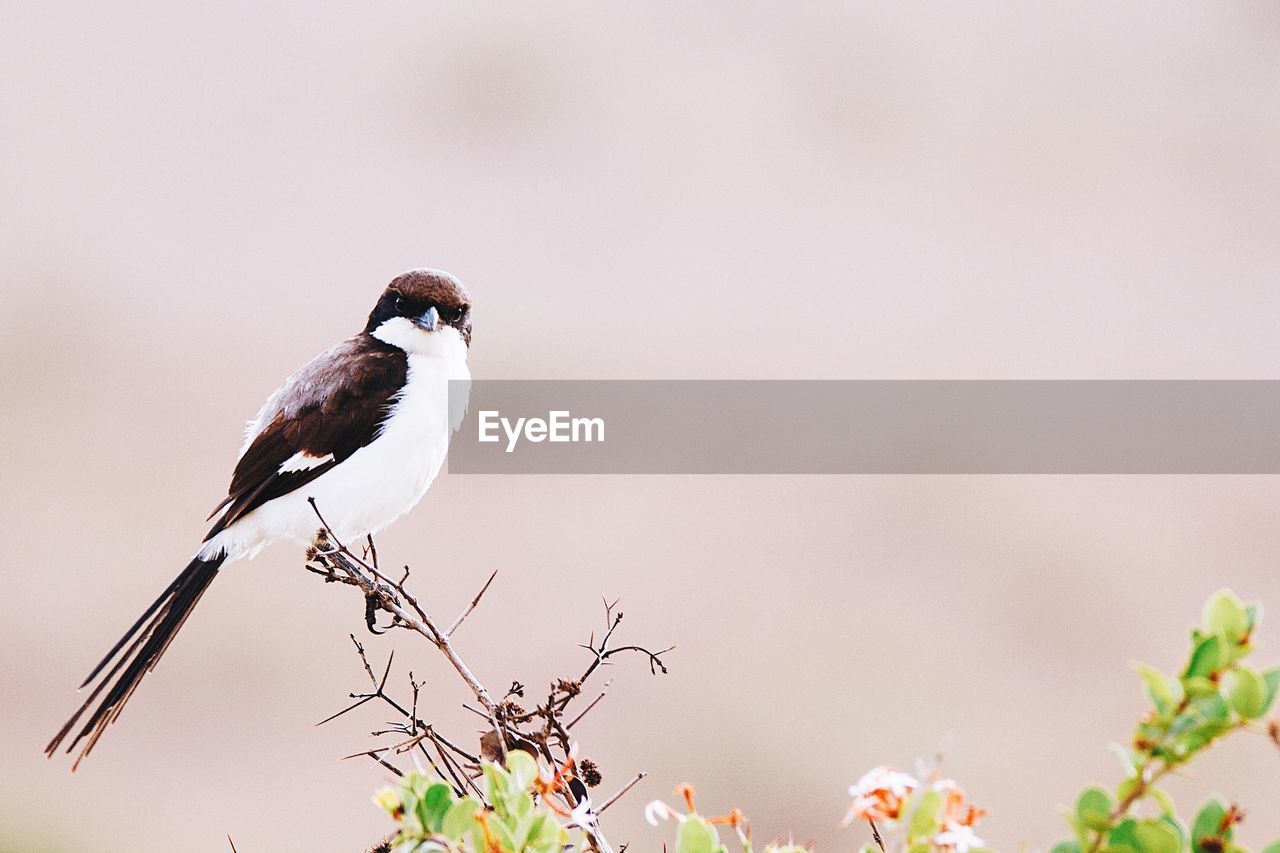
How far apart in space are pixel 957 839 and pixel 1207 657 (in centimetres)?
16

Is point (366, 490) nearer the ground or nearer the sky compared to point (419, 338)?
nearer the ground

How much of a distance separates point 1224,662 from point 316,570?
104cm

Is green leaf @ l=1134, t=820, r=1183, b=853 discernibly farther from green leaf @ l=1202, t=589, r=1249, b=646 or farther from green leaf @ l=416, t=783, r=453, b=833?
green leaf @ l=416, t=783, r=453, b=833

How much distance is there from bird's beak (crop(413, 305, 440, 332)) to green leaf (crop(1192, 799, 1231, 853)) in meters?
1.82

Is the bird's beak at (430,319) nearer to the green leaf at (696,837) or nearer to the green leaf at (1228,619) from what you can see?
the green leaf at (696,837)

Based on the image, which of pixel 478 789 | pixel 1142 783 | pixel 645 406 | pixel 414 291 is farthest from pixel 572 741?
pixel 645 406

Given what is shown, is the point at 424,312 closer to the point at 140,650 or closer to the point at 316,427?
the point at 316,427

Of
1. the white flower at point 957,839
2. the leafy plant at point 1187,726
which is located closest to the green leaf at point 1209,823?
the leafy plant at point 1187,726

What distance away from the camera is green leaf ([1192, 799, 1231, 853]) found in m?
0.65

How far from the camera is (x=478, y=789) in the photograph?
914 mm

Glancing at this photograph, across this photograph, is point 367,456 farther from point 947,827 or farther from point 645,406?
point 645,406

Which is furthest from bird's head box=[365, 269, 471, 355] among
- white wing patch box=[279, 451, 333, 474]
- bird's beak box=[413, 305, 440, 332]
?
white wing patch box=[279, 451, 333, 474]

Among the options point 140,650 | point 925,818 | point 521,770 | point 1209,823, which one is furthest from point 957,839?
point 140,650

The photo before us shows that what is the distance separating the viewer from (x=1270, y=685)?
62 centimetres
